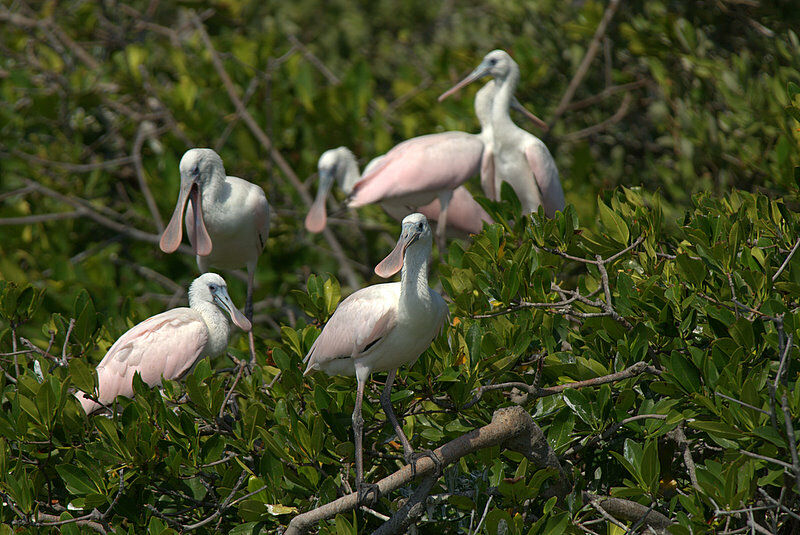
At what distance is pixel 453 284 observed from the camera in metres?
3.71

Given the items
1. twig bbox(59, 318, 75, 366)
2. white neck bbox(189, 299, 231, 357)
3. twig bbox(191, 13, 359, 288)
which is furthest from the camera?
twig bbox(191, 13, 359, 288)

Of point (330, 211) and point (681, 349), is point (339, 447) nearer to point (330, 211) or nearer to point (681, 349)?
point (681, 349)

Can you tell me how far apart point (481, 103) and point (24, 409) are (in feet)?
12.6

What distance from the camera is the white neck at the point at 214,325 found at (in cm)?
454

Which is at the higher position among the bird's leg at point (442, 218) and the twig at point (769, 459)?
the twig at point (769, 459)

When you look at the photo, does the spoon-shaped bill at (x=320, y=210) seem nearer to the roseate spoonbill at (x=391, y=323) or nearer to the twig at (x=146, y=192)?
the twig at (x=146, y=192)

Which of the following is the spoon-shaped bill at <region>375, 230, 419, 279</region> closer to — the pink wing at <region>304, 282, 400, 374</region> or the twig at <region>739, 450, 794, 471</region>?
the pink wing at <region>304, 282, 400, 374</region>

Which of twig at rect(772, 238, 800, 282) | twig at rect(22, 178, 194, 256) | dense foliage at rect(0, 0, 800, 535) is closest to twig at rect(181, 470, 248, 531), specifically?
dense foliage at rect(0, 0, 800, 535)

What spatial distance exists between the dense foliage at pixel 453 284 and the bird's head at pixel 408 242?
0.31 meters

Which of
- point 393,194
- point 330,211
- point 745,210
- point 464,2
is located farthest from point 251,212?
point 464,2

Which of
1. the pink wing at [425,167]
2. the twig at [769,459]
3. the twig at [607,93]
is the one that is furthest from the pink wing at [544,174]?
the twig at [769,459]

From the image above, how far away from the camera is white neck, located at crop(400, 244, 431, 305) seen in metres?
3.18

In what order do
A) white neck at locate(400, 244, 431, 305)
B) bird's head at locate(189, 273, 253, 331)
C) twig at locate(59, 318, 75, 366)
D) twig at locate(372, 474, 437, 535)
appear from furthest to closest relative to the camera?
bird's head at locate(189, 273, 253, 331), twig at locate(59, 318, 75, 366), white neck at locate(400, 244, 431, 305), twig at locate(372, 474, 437, 535)

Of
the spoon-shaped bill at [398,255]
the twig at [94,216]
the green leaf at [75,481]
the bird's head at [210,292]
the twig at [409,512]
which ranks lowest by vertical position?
the twig at [94,216]
